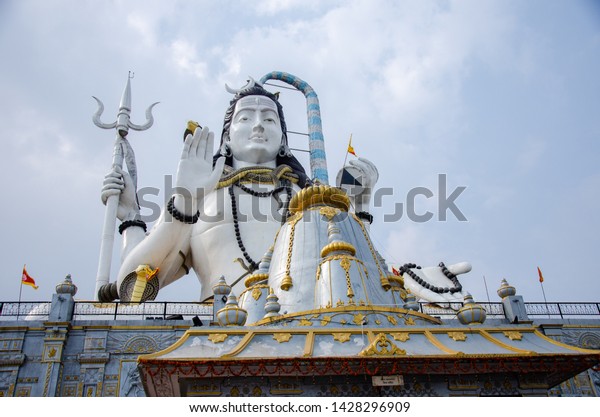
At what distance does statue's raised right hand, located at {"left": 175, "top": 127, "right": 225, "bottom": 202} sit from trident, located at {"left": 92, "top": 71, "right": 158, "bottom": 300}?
9.90ft

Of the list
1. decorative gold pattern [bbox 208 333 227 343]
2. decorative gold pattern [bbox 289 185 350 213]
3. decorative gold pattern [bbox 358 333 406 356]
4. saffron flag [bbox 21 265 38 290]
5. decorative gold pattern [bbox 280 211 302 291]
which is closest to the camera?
decorative gold pattern [bbox 358 333 406 356]

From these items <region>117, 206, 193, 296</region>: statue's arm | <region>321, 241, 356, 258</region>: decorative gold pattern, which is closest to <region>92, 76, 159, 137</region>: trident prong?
<region>117, 206, 193, 296</region>: statue's arm

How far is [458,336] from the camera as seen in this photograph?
23.0 feet

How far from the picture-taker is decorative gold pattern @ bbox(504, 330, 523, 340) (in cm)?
711

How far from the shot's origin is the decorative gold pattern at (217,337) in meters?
6.63

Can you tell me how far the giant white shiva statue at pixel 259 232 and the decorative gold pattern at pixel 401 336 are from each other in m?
1.27

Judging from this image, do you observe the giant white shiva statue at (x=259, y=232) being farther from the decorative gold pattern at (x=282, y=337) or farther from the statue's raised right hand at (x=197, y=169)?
the decorative gold pattern at (x=282, y=337)

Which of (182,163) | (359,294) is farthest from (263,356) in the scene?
(182,163)

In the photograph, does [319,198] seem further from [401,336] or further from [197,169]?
[197,169]

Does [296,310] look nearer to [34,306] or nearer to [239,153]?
[34,306]

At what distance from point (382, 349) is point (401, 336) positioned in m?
0.51

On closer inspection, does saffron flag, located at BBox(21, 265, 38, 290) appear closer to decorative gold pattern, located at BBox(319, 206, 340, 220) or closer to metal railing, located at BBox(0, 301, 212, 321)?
metal railing, located at BBox(0, 301, 212, 321)

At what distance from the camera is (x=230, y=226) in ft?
51.0

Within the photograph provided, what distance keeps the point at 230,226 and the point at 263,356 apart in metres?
9.44
